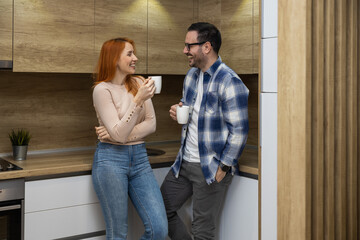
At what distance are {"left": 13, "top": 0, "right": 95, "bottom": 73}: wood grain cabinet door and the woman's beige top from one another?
41 cm

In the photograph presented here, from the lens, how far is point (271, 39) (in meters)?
2.38

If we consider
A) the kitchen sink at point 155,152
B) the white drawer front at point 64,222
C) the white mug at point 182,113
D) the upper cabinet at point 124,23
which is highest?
the upper cabinet at point 124,23

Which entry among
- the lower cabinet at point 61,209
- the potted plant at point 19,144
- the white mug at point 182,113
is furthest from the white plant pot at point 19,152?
the white mug at point 182,113

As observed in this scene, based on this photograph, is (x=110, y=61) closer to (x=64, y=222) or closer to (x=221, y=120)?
(x=221, y=120)

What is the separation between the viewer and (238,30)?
10.3ft

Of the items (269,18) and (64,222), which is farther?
(64,222)

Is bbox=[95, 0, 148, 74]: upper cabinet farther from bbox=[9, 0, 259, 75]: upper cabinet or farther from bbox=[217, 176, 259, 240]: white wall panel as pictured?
bbox=[217, 176, 259, 240]: white wall panel

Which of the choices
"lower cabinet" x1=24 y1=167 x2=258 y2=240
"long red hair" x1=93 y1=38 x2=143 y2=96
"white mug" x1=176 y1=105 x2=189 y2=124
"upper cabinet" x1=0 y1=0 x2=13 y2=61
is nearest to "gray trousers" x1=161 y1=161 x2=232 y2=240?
"lower cabinet" x1=24 y1=167 x2=258 y2=240

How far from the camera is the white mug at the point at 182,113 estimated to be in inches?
100

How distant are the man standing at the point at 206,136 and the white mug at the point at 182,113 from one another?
0.09m

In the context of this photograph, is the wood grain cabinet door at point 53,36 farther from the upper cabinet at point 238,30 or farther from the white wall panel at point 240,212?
the white wall panel at point 240,212

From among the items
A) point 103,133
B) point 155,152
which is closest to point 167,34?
point 155,152

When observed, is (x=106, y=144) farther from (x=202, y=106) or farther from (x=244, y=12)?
(x=244, y=12)

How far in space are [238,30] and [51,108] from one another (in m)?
1.38
